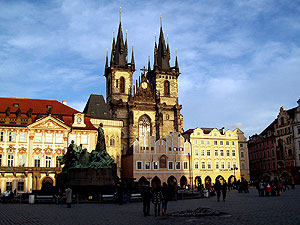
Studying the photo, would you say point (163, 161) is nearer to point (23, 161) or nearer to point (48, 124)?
point (48, 124)

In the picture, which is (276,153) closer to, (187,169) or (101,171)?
(187,169)

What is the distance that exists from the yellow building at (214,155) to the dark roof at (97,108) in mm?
14835

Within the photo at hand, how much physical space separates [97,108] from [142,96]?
42.8 feet

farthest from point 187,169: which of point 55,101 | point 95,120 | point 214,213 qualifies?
point 214,213

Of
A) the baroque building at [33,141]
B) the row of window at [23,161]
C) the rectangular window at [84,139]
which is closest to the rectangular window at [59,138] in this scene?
the baroque building at [33,141]

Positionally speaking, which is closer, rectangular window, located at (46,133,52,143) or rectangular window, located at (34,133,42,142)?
rectangular window, located at (34,133,42,142)

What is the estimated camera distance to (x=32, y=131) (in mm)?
43562

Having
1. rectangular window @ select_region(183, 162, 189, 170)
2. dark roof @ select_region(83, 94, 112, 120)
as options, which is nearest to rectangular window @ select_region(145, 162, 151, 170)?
rectangular window @ select_region(183, 162, 189, 170)

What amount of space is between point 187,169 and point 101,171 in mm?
33749

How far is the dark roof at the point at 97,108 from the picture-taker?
56.0 m

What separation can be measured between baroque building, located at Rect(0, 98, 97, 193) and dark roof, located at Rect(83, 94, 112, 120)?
894 centimetres

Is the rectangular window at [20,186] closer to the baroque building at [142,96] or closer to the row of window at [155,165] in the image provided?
the row of window at [155,165]

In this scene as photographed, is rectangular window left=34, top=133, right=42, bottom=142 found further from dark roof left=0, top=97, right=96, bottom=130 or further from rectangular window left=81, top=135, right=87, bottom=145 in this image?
rectangular window left=81, top=135, right=87, bottom=145

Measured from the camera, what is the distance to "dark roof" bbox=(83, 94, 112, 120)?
5603 centimetres
